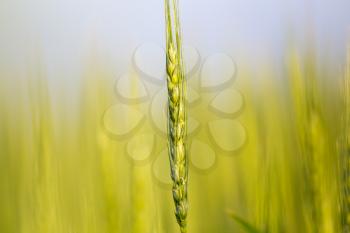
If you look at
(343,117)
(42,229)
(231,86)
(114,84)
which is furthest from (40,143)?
(231,86)

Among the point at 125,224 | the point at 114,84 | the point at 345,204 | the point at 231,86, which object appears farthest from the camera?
the point at 231,86

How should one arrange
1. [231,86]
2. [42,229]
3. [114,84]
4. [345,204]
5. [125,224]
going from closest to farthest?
1. [345,204]
2. [42,229]
3. [125,224]
4. [114,84]
5. [231,86]

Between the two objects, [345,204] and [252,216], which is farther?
[252,216]

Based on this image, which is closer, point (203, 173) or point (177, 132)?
point (177, 132)

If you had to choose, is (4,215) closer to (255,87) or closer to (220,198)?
(220,198)

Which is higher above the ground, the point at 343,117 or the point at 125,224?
the point at 343,117

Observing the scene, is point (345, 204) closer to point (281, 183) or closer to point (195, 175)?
point (281, 183)

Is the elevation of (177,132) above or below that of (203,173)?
above

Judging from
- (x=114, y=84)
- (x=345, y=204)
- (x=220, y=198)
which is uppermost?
(x=114, y=84)
